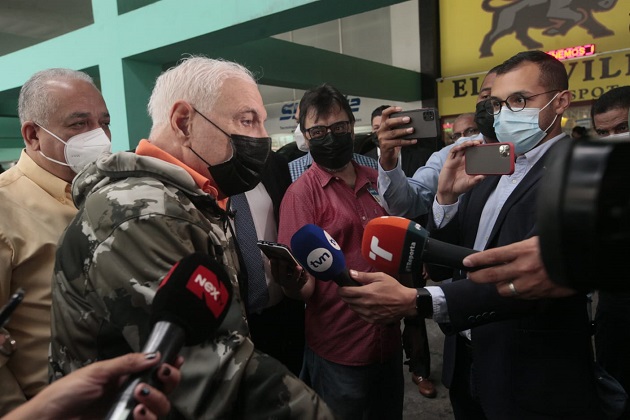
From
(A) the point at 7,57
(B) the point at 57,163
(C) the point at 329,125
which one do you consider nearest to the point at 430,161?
(C) the point at 329,125


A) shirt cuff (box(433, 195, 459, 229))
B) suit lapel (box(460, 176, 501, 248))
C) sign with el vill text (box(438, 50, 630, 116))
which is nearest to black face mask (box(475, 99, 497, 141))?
suit lapel (box(460, 176, 501, 248))

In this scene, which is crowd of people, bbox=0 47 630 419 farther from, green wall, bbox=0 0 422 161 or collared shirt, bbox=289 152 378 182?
green wall, bbox=0 0 422 161

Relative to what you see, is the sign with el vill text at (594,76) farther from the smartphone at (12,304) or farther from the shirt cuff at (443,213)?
the smartphone at (12,304)

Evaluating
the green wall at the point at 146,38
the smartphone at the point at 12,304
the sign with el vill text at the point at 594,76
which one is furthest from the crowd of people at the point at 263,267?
the sign with el vill text at the point at 594,76

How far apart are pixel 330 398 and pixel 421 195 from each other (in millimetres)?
1081

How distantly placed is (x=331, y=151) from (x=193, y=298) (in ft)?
4.29

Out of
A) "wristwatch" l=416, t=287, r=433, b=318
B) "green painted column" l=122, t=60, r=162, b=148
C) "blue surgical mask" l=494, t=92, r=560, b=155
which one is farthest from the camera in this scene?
"green painted column" l=122, t=60, r=162, b=148

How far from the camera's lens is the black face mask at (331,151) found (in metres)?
1.86

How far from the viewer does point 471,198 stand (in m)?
1.56

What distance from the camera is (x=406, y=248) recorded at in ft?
4.04

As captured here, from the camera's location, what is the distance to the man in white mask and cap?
3.85ft

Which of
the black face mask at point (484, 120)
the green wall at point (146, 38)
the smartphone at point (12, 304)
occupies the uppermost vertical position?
the green wall at point (146, 38)

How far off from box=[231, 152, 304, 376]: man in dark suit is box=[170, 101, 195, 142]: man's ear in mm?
565

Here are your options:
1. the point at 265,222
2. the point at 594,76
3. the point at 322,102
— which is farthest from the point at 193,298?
the point at 594,76
